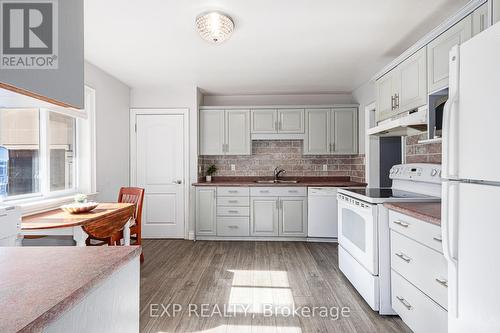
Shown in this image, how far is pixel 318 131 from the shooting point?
4520 mm

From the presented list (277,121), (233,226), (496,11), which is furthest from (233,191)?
(496,11)

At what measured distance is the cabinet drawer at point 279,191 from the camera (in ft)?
13.9

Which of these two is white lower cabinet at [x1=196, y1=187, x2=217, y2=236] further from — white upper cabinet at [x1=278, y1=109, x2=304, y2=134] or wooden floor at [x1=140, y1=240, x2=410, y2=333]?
white upper cabinet at [x1=278, y1=109, x2=304, y2=134]

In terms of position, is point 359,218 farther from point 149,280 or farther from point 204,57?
point 204,57

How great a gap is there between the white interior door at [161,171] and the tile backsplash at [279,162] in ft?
1.74

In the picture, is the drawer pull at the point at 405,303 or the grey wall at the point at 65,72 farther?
the drawer pull at the point at 405,303

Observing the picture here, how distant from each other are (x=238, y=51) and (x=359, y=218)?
209 centimetres

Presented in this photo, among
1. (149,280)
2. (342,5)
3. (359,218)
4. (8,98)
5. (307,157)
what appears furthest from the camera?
(307,157)

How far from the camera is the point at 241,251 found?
3.79m

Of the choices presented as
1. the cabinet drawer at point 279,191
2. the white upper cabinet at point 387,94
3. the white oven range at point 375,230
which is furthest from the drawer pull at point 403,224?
the cabinet drawer at point 279,191

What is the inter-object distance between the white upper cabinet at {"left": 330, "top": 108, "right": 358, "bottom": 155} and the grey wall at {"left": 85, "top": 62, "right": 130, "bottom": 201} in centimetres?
324

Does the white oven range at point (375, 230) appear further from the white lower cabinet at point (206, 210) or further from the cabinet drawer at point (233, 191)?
the white lower cabinet at point (206, 210)

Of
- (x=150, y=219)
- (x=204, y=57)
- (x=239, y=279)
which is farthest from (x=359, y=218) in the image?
(x=150, y=219)

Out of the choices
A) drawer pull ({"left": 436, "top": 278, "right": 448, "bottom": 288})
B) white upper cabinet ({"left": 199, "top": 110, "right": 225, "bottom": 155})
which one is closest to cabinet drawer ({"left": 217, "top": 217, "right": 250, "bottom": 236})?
white upper cabinet ({"left": 199, "top": 110, "right": 225, "bottom": 155})
